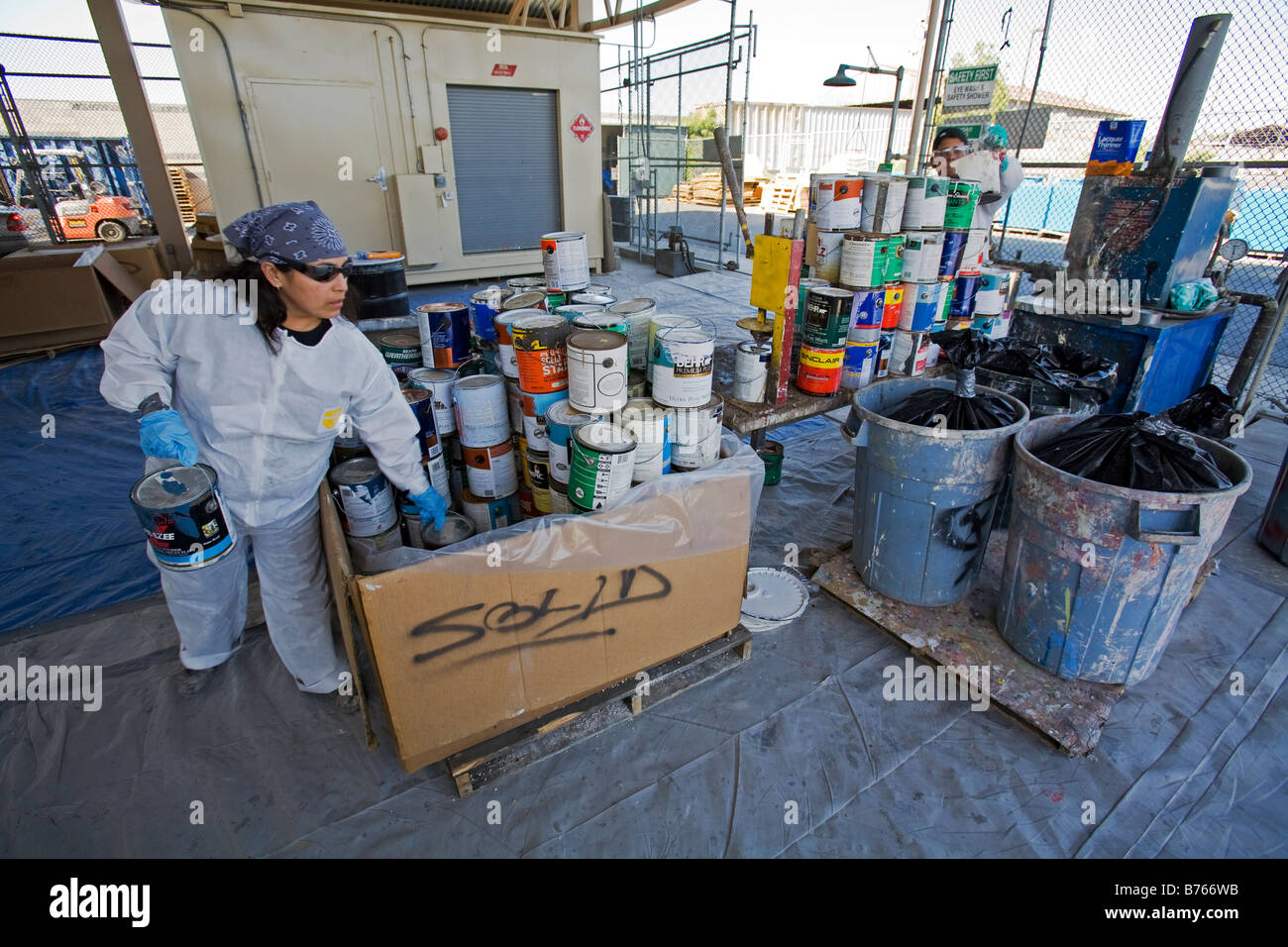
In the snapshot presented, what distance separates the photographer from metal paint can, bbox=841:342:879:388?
2.63 m

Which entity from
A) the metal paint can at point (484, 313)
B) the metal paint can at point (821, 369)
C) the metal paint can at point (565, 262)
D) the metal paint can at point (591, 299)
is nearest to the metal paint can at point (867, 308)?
the metal paint can at point (821, 369)

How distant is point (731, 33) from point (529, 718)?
8.63 m

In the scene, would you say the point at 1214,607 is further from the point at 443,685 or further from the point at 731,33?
the point at 731,33

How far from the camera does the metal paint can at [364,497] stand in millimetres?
1986

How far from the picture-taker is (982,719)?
2.16 metres

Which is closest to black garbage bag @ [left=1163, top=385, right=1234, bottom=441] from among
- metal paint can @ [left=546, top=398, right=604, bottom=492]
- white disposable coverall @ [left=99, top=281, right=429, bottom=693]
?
metal paint can @ [left=546, top=398, right=604, bottom=492]

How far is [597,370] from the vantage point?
1.89 m

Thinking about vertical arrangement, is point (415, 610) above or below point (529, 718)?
above

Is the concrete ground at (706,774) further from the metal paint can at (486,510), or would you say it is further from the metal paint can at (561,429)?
the metal paint can at (561,429)

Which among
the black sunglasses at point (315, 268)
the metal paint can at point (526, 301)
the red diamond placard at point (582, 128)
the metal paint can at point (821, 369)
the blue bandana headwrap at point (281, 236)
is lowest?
the metal paint can at point (821, 369)

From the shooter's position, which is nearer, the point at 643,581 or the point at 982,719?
the point at 643,581

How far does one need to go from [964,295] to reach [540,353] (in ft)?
7.57

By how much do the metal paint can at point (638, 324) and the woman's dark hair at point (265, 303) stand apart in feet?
3.66
